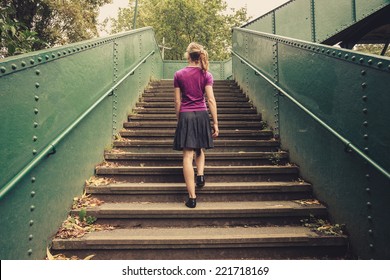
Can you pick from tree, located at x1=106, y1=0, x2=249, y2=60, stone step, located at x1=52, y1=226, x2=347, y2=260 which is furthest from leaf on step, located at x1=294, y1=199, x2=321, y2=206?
tree, located at x1=106, y1=0, x2=249, y2=60

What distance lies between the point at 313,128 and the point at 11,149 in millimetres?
2958

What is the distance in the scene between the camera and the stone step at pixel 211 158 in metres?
4.11

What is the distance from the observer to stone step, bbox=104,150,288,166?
4105mm

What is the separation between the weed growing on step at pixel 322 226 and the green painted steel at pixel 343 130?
3.3 inches

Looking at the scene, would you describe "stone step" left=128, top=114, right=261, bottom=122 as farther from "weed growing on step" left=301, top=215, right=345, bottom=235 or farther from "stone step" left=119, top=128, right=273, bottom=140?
"weed growing on step" left=301, top=215, right=345, bottom=235

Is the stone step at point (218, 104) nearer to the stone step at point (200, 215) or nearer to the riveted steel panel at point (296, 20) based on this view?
the riveted steel panel at point (296, 20)

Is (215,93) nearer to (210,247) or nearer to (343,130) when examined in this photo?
(343,130)

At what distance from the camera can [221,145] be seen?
4484 mm

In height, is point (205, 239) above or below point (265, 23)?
below

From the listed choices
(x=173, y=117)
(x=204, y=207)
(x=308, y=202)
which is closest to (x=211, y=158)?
(x=204, y=207)

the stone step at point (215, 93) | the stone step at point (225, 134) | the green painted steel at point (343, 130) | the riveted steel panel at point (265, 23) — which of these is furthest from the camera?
the riveted steel panel at point (265, 23)

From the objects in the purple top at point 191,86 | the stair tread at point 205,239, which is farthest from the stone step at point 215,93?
the stair tread at point 205,239

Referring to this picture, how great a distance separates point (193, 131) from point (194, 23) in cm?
2335

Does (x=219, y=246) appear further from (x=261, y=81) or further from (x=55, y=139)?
(x=261, y=81)
